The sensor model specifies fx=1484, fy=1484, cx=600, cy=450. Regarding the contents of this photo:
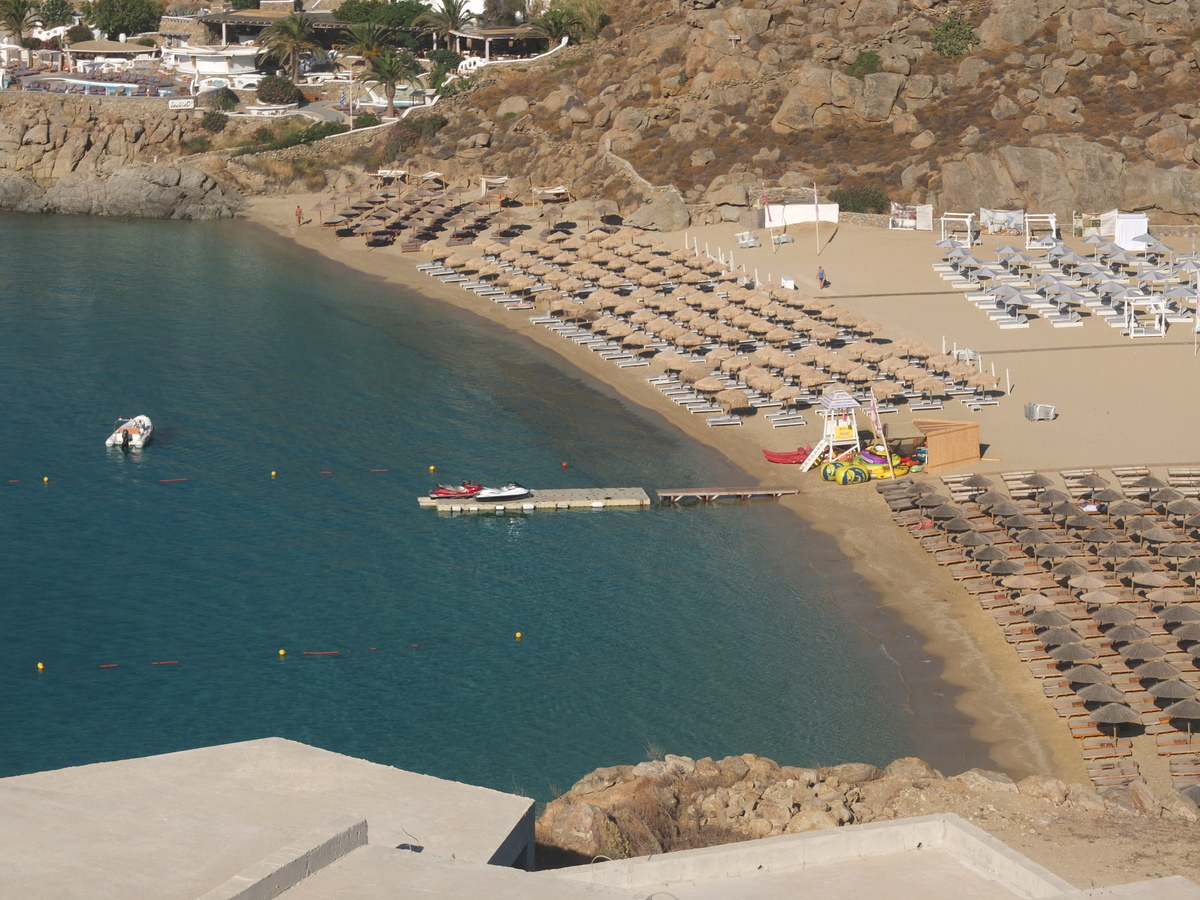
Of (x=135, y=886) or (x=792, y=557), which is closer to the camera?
(x=135, y=886)

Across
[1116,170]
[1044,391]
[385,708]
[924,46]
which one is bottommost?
[385,708]

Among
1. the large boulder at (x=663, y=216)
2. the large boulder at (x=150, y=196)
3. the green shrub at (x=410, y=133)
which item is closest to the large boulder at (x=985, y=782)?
the large boulder at (x=663, y=216)

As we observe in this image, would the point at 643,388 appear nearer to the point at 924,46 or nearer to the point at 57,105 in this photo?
the point at 924,46

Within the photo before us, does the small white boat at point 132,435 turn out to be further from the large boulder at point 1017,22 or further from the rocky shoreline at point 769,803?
the large boulder at point 1017,22

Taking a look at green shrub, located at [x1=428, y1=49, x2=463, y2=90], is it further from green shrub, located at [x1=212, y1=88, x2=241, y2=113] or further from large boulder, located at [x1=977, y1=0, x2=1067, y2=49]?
large boulder, located at [x1=977, y1=0, x2=1067, y2=49]

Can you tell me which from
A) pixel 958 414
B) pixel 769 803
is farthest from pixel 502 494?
pixel 769 803

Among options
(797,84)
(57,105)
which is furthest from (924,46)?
(57,105)

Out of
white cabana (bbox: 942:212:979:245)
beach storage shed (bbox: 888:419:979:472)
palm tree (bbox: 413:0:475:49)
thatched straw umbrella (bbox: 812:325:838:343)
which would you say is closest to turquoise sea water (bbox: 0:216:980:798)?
beach storage shed (bbox: 888:419:979:472)
